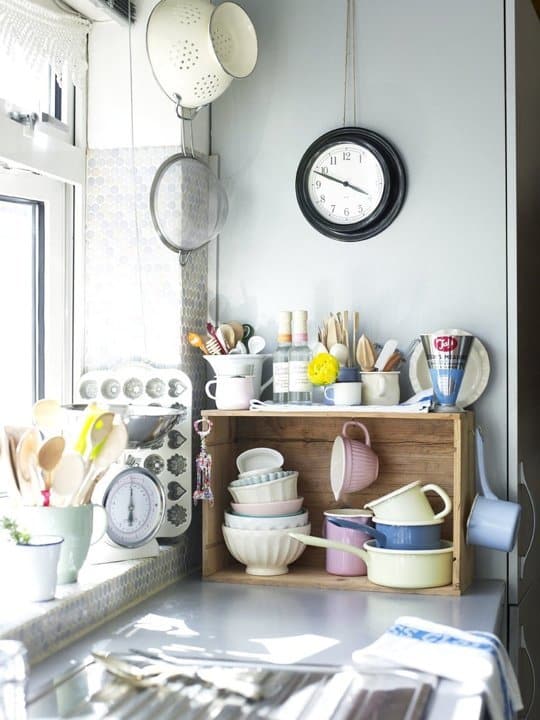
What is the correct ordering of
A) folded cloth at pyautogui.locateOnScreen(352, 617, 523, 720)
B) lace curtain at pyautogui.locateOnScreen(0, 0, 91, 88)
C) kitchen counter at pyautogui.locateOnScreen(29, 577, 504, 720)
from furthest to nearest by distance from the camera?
lace curtain at pyautogui.locateOnScreen(0, 0, 91, 88)
kitchen counter at pyautogui.locateOnScreen(29, 577, 504, 720)
folded cloth at pyautogui.locateOnScreen(352, 617, 523, 720)

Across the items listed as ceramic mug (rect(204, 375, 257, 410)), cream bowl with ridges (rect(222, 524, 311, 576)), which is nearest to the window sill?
cream bowl with ridges (rect(222, 524, 311, 576))

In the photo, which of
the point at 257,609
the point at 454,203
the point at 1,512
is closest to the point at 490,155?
the point at 454,203

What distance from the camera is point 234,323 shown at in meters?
2.56

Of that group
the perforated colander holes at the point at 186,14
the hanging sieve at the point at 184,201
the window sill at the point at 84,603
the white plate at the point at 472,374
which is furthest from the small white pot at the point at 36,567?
the perforated colander holes at the point at 186,14

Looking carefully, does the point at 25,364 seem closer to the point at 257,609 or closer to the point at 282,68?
the point at 257,609

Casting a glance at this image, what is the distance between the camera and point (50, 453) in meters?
1.89

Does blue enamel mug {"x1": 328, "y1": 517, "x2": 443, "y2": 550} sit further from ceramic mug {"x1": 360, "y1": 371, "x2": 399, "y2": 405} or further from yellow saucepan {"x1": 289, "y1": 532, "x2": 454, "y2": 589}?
ceramic mug {"x1": 360, "y1": 371, "x2": 399, "y2": 405}

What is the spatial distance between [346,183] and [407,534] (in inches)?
34.8

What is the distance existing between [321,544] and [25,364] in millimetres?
821

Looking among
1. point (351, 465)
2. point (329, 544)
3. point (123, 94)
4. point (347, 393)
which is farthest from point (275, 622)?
point (123, 94)

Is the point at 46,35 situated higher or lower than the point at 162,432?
higher

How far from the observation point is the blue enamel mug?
89.3 inches

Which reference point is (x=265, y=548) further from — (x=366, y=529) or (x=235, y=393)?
(x=235, y=393)

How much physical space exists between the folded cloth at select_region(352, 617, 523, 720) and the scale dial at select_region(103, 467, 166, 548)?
25.1 inches
